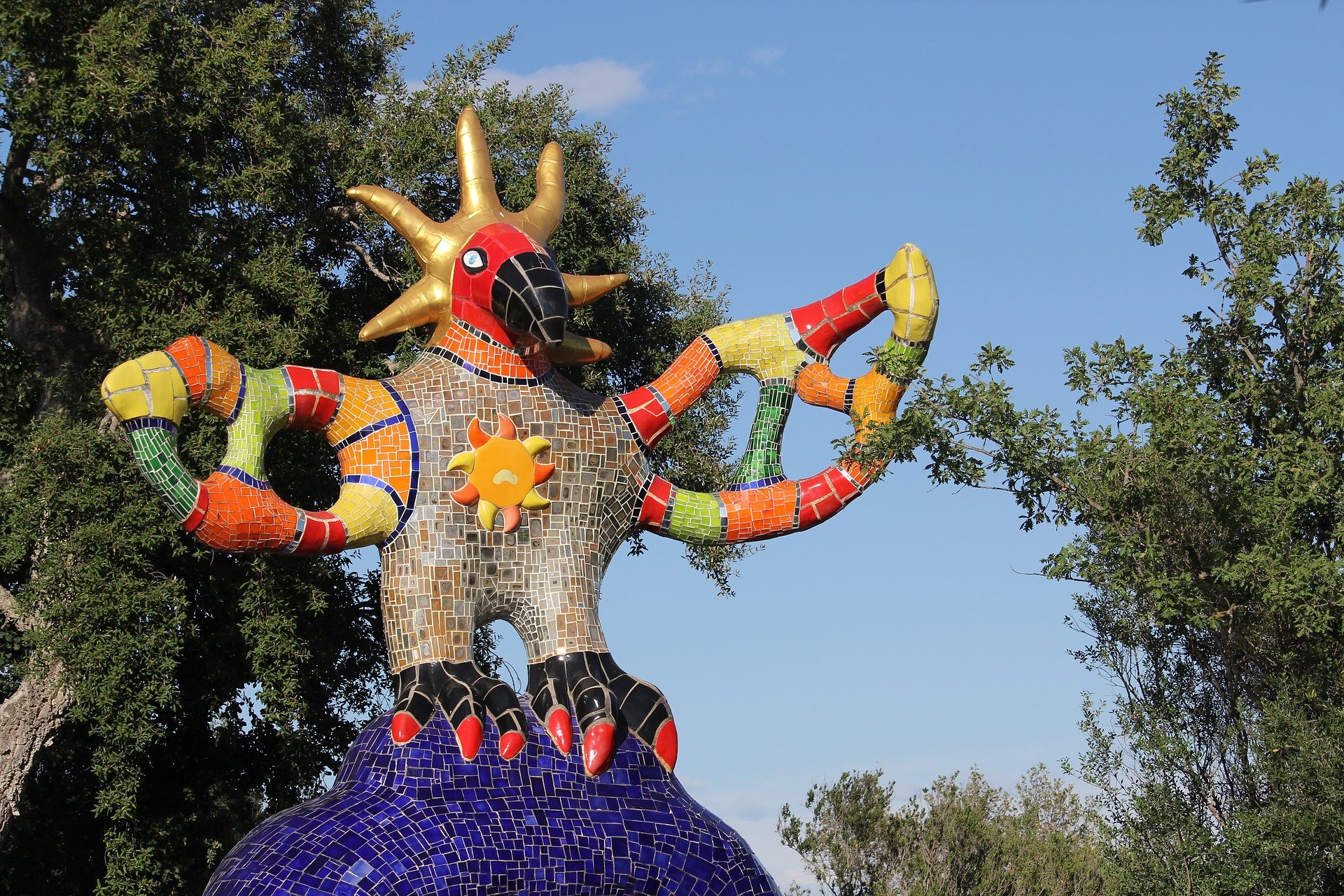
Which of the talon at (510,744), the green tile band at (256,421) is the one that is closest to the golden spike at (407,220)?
the green tile band at (256,421)

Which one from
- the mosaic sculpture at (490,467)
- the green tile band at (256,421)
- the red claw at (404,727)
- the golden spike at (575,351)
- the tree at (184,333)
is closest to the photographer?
the red claw at (404,727)

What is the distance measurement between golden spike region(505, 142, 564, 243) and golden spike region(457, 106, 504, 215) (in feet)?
0.61

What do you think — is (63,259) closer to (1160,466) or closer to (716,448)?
(716,448)

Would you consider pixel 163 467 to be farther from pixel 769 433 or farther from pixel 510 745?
pixel 769 433

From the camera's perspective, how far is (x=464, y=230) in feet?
34.8

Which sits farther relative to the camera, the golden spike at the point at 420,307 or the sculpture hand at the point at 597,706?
the golden spike at the point at 420,307

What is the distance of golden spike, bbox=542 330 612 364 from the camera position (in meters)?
11.0

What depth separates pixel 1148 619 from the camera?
12469mm

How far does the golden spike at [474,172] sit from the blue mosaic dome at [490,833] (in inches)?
128

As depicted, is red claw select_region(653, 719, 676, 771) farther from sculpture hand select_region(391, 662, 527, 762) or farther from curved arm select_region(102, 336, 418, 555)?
curved arm select_region(102, 336, 418, 555)

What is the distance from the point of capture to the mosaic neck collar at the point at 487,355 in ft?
34.1

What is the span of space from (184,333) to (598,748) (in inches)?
253

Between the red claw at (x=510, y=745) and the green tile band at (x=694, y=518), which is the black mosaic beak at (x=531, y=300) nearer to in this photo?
the green tile band at (x=694, y=518)

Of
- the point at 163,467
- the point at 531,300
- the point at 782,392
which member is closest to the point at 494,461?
the point at 531,300
